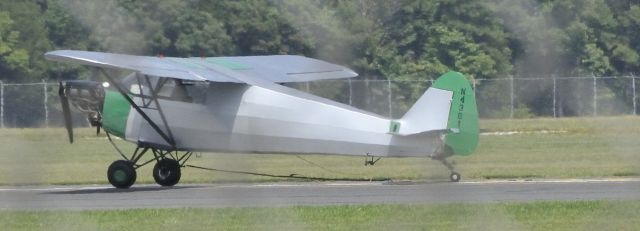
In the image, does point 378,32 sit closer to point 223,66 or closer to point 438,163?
point 438,163

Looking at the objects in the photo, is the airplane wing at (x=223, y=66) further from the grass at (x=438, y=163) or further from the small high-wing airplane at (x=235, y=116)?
the grass at (x=438, y=163)

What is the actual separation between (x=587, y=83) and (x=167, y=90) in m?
6.06

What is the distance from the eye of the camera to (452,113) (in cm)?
2195

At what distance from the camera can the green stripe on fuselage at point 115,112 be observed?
77.6ft

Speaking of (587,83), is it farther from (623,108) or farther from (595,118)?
(623,108)

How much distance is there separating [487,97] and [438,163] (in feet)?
24.1

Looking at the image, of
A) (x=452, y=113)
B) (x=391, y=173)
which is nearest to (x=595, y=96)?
(x=452, y=113)

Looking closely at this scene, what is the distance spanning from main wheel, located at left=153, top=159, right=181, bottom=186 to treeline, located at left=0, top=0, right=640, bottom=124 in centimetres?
177

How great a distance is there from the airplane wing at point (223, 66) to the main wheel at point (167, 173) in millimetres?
1447

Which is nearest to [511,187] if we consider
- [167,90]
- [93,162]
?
[167,90]

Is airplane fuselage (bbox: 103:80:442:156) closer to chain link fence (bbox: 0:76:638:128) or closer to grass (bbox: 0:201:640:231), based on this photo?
chain link fence (bbox: 0:76:638:128)

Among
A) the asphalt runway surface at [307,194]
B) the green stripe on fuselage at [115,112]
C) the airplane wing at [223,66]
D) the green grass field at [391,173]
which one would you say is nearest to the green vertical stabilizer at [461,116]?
the green grass field at [391,173]

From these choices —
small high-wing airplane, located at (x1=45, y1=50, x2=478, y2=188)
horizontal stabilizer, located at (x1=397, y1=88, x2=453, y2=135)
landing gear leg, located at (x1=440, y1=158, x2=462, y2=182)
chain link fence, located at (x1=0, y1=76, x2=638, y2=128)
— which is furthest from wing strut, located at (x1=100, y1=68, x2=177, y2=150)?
chain link fence, located at (x1=0, y1=76, x2=638, y2=128)

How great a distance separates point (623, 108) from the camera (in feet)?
88.6
